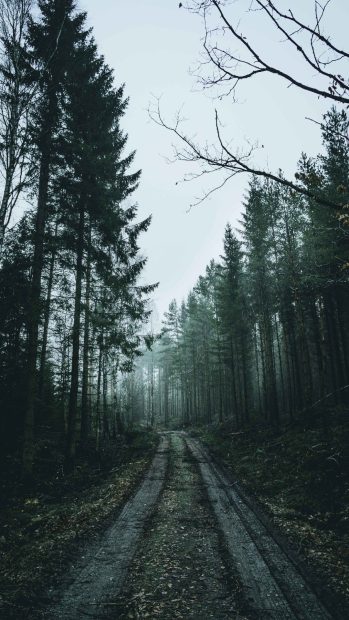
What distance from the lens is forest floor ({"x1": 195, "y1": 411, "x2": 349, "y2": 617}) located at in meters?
6.16

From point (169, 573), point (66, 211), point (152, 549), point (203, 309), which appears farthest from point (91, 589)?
point (203, 309)

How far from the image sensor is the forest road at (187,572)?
4.44 m

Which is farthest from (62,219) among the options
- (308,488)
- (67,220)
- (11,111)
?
(308,488)

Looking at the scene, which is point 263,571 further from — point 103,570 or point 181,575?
point 103,570

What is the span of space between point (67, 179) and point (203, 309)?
29252 mm

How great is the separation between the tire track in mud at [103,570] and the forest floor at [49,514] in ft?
0.82

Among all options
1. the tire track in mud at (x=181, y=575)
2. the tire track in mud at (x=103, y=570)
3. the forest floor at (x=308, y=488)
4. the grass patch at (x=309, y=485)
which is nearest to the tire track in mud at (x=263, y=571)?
the tire track in mud at (x=181, y=575)

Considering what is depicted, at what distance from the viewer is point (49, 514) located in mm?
8422

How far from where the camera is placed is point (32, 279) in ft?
38.2

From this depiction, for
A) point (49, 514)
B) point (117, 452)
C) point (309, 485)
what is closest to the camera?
point (49, 514)

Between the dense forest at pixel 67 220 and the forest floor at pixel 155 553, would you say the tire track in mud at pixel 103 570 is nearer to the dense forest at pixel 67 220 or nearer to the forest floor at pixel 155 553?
the forest floor at pixel 155 553

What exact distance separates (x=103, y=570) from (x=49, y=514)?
3.63m

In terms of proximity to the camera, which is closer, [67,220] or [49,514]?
[49,514]

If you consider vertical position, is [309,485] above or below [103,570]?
below
